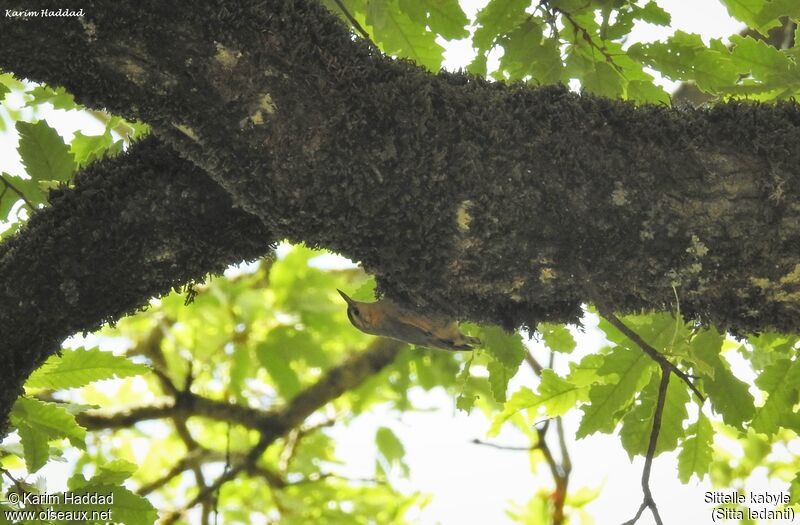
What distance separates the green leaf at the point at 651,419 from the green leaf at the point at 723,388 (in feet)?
0.39

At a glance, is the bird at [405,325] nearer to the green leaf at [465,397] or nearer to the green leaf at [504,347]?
the green leaf at [504,347]

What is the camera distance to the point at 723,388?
2.62 meters

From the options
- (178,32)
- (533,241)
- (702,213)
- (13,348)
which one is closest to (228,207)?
(178,32)

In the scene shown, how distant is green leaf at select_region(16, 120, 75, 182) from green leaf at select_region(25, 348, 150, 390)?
2.22ft

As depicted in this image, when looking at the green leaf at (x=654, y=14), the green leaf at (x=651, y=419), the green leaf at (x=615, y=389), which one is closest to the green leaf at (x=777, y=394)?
the green leaf at (x=651, y=419)

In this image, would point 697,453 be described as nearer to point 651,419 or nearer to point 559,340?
point 651,419

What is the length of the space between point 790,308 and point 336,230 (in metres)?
1.21

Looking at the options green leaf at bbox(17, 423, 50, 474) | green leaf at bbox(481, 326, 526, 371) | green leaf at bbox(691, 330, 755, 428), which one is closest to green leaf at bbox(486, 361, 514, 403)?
green leaf at bbox(481, 326, 526, 371)

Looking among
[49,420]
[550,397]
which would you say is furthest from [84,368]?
[550,397]

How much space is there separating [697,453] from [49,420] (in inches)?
90.9

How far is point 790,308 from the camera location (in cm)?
196

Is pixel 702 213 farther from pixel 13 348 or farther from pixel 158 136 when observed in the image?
pixel 13 348

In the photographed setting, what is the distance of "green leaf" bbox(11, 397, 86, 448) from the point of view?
7.60 ft

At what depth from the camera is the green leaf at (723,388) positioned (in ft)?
8.46
